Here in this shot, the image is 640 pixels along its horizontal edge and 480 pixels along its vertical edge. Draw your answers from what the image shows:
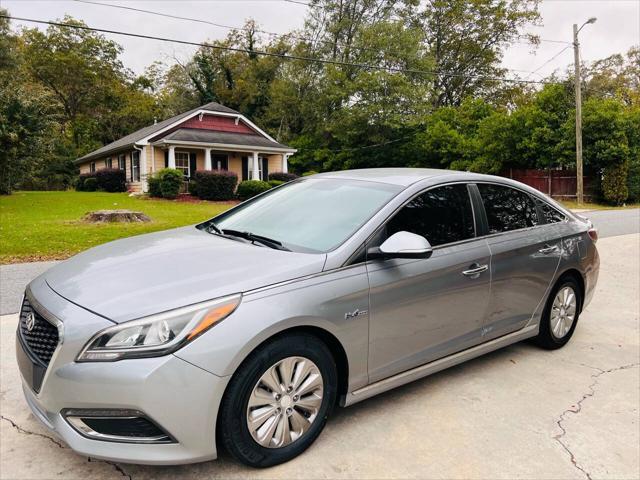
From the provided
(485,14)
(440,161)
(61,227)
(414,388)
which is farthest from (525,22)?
(414,388)

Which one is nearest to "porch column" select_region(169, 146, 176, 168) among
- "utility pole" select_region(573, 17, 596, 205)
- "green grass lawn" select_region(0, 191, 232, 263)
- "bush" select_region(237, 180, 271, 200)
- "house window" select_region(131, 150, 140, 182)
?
"house window" select_region(131, 150, 140, 182)

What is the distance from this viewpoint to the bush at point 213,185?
23.5 metres

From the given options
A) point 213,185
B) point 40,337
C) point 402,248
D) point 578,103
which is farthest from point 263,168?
point 40,337

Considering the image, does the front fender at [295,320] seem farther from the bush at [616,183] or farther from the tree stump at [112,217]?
the bush at [616,183]

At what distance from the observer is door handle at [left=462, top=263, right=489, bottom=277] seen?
337 centimetres

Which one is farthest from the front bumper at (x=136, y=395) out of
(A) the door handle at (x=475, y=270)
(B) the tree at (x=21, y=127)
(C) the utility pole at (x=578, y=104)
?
(C) the utility pole at (x=578, y=104)

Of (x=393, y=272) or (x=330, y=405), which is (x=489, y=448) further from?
(x=393, y=272)

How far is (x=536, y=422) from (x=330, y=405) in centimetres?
137

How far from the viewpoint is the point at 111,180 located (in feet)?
100

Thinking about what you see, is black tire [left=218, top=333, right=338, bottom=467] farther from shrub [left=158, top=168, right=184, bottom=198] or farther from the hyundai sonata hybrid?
shrub [left=158, top=168, right=184, bottom=198]

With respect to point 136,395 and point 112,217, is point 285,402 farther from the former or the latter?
point 112,217

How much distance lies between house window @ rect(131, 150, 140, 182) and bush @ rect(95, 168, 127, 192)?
137 centimetres

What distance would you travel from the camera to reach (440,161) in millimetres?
33156

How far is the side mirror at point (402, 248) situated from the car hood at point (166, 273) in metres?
0.35
